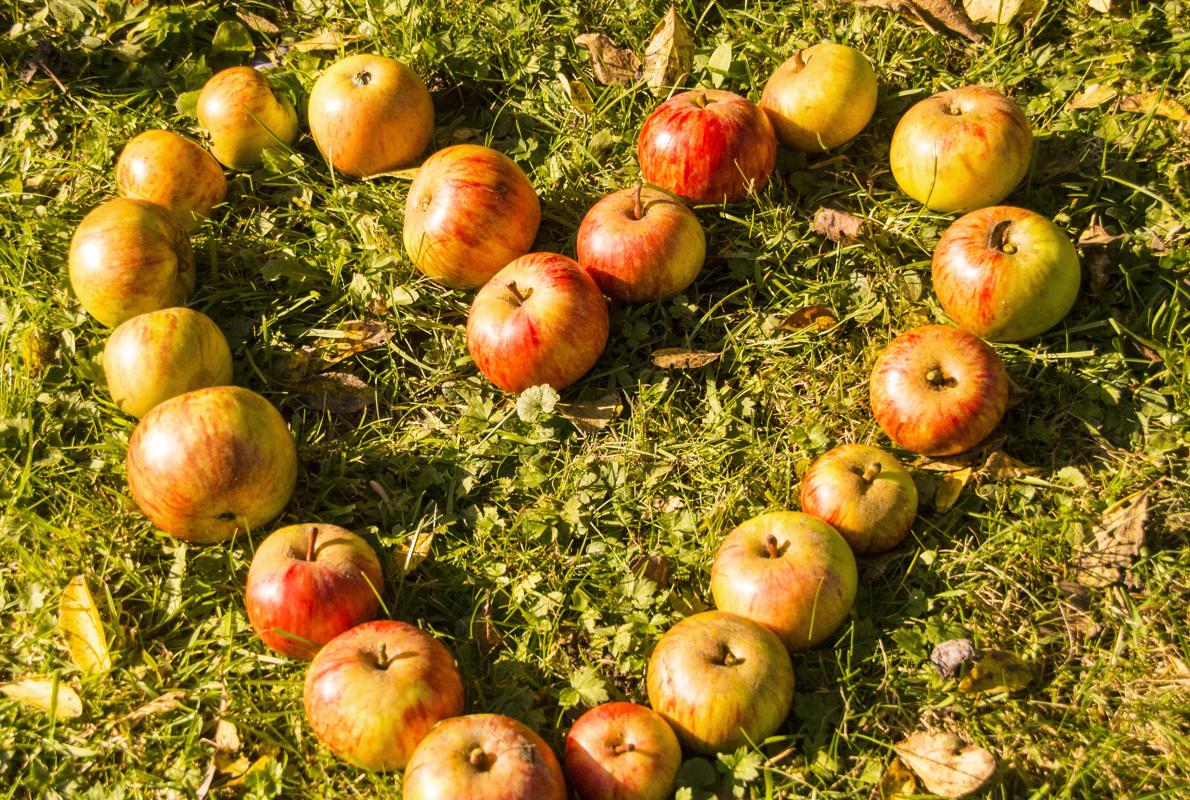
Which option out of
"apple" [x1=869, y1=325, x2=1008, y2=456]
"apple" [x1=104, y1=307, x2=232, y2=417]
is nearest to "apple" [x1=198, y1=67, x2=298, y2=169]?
"apple" [x1=104, y1=307, x2=232, y2=417]

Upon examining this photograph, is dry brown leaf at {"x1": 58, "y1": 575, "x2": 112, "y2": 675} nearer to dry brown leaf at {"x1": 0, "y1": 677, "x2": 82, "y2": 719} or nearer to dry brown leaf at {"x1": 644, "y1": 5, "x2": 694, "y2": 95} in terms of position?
dry brown leaf at {"x1": 0, "y1": 677, "x2": 82, "y2": 719}

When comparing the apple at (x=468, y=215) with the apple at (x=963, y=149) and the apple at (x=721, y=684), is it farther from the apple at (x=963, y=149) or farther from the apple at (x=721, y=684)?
the apple at (x=721, y=684)

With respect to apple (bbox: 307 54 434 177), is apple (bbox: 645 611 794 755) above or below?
below

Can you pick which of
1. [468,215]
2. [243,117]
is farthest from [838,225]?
[243,117]

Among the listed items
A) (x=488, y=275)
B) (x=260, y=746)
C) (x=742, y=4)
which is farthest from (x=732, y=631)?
(x=742, y=4)

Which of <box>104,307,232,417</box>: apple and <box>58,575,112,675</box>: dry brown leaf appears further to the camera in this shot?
<box>104,307,232,417</box>: apple

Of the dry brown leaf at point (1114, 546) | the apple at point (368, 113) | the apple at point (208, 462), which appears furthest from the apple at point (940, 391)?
the apple at point (368, 113)

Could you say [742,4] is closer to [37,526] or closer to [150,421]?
[150,421]
